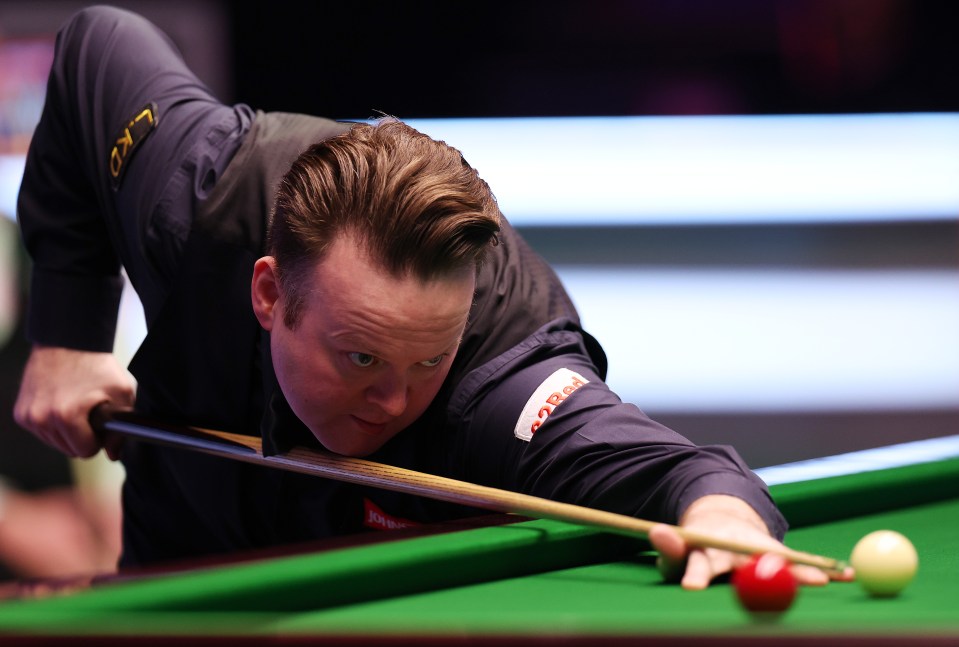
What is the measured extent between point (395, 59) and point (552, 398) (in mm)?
3731

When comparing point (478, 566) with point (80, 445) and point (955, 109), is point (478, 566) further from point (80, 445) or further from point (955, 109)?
point (955, 109)

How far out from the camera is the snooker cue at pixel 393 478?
1.61 metres

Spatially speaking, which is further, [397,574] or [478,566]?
[478,566]

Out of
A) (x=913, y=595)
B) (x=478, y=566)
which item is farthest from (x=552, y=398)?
(x=913, y=595)

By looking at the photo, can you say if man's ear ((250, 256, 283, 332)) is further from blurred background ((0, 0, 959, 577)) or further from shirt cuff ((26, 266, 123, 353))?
blurred background ((0, 0, 959, 577))

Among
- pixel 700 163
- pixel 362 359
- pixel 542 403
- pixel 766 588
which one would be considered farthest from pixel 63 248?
pixel 700 163

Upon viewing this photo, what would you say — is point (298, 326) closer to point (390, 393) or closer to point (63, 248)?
point (390, 393)

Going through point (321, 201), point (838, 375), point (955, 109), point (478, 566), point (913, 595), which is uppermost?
point (955, 109)

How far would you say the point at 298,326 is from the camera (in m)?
2.00

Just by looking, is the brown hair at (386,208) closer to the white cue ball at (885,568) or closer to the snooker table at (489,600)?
the snooker table at (489,600)

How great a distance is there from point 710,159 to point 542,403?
3.73 meters

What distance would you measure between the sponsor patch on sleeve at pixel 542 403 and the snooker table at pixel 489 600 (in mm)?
176

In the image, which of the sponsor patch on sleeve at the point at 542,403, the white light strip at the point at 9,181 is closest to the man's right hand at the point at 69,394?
the sponsor patch on sleeve at the point at 542,403

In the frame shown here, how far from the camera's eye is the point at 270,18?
17.6 ft
